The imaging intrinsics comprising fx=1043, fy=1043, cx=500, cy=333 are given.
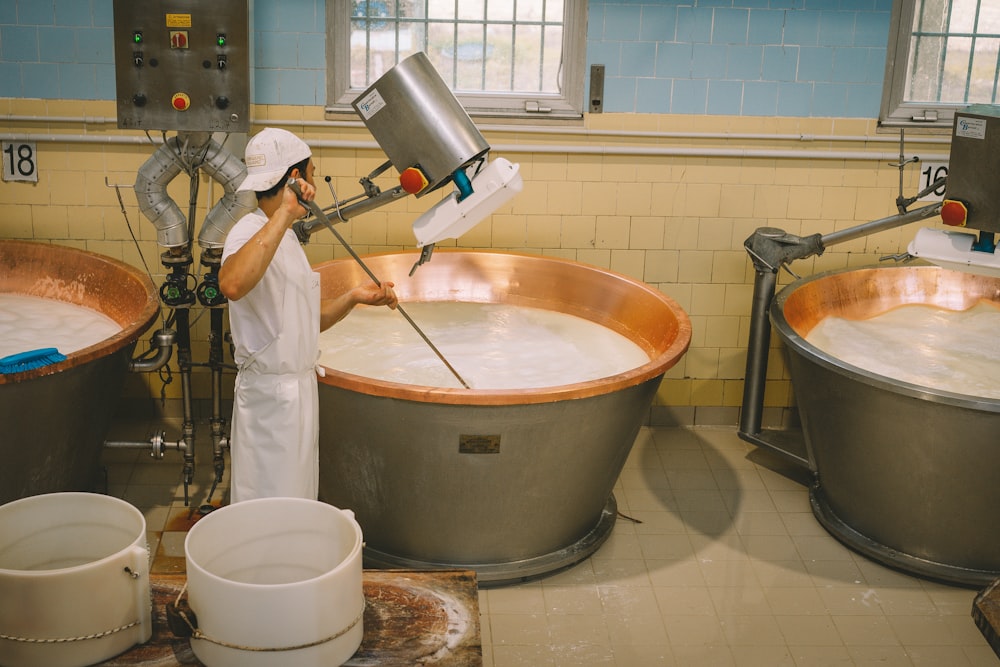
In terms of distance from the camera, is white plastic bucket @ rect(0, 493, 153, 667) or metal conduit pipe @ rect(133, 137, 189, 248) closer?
white plastic bucket @ rect(0, 493, 153, 667)

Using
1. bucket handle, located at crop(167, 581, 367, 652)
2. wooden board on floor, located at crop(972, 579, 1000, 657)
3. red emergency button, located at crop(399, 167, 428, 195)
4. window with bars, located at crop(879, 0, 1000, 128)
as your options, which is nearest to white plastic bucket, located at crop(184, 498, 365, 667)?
bucket handle, located at crop(167, 581, 367, 652)

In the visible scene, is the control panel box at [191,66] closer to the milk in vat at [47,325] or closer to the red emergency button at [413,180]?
the milk in vat at [47,325]

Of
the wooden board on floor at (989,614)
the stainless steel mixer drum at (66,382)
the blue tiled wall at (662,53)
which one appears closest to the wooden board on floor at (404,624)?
the wooden board on floor at (989,614)

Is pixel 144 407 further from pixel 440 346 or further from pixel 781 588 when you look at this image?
pixel 781 588

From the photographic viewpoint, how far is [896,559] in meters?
3.65

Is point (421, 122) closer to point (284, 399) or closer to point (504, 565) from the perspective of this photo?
point (284, 399)

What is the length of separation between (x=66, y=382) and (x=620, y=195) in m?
2.45

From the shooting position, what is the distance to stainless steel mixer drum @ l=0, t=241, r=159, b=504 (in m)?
3.13

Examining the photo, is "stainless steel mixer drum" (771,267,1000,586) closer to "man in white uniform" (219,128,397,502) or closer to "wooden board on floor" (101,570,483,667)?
"man in white uniform" (219,128,397,502)

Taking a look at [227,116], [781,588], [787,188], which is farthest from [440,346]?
[787,188]

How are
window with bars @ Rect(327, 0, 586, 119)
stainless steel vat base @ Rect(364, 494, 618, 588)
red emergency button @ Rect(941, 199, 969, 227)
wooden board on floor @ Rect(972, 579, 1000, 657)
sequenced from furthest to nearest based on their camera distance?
window with bars @ Rect(327, 0, 586, 119) < stainless steel vat base @ Rect(364, 494, 618, 588) < red emergency button @ Rect(941, 199, 969, 227) < wooden board on floor @ Rect(972, 579, 1000, 657)

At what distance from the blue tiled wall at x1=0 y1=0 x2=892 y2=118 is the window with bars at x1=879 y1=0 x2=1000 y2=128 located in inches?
3.3

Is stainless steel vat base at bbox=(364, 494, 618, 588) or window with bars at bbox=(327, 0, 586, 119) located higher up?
window with bars at bbox=(327, 0, 586, 119)

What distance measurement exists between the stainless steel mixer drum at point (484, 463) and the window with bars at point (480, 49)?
123cm
